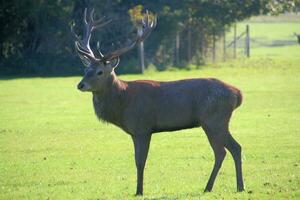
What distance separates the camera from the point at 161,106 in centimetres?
1328

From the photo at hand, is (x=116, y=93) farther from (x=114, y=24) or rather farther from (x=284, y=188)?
(x=114, y=24)

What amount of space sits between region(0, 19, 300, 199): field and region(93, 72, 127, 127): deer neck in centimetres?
122

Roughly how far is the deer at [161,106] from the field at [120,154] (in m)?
0.74

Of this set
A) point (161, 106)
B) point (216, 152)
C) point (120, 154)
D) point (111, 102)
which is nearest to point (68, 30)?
point (120, 154)

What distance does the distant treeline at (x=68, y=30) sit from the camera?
136ft

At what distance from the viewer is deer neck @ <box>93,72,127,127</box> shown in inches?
529

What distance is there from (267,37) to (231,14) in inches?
1456

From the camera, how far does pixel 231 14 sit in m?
45.1

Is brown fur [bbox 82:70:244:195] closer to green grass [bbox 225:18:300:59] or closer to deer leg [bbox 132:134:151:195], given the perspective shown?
deer leg [bbox 132:134:151:195]

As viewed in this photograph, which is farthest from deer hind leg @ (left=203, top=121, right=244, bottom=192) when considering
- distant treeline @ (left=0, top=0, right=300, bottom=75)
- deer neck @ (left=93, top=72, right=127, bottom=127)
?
distant treeline @ (left=0, top=0, right=300, bottom=75)

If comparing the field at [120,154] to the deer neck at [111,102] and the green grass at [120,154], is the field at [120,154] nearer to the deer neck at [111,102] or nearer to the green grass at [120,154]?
the green grass at [120,154]

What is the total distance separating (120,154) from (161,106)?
4275 millimetres

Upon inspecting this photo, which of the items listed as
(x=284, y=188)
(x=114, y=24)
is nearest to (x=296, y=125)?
(x=284, y=188)

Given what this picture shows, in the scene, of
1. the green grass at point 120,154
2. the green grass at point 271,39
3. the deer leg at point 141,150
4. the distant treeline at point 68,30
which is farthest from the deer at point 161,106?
Result: the green grass at point 271,39
